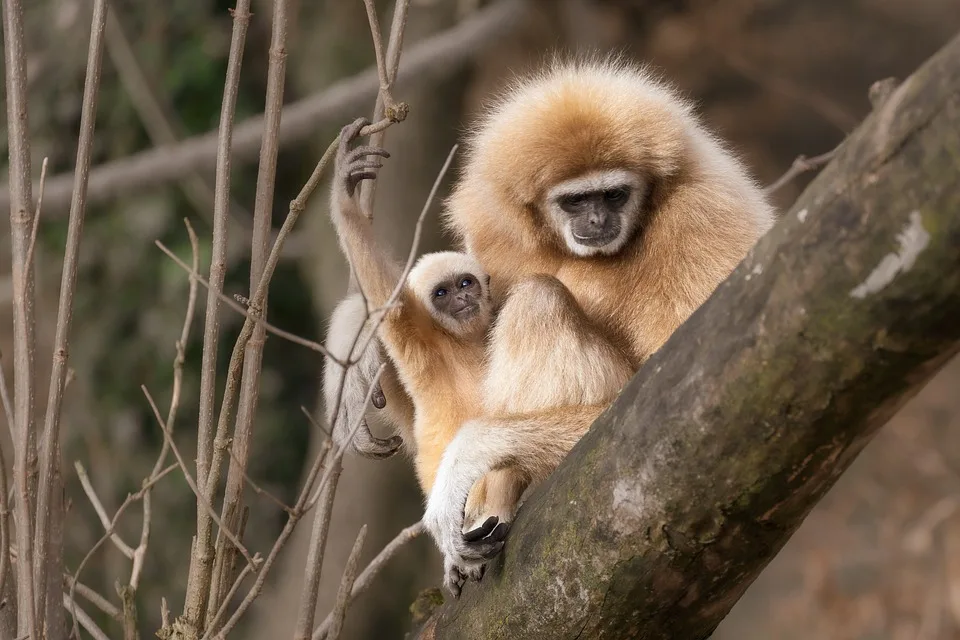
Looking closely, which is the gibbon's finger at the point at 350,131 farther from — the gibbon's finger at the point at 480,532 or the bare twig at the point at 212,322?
the gibbon's finger at the point at 480,532

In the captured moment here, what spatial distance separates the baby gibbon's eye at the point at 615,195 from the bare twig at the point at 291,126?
8.63ft

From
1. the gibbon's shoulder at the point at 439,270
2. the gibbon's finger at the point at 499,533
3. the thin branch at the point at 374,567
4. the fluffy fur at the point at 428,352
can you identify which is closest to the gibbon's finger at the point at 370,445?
the fluffy fur at the point at 428,352

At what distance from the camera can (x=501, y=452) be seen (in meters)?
2.68

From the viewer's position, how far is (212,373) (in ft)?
7.74

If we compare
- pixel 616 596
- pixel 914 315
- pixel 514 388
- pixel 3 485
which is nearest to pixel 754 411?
pixel 914 315

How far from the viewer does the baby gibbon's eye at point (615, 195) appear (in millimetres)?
2986

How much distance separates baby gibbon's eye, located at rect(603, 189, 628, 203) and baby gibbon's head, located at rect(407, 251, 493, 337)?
1.50 feet

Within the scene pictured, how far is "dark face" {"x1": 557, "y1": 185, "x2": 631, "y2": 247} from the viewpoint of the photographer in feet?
9.61

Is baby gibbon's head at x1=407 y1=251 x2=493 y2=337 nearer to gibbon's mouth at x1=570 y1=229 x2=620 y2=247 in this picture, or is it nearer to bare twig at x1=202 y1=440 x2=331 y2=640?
gibbon's mouth at x1=570 y1=229 x2=620 y2=247

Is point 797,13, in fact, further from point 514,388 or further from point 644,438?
point 644,438

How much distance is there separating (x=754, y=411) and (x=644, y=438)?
255 millimetres

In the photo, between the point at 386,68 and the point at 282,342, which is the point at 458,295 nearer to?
the point at 386,68

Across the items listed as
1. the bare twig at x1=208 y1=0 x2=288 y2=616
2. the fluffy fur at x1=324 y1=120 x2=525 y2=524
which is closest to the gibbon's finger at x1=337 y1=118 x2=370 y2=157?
the bare twig at x1=208 y1=0 x2=288 y2=616

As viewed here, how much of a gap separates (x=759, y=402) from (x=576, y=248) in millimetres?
1378
